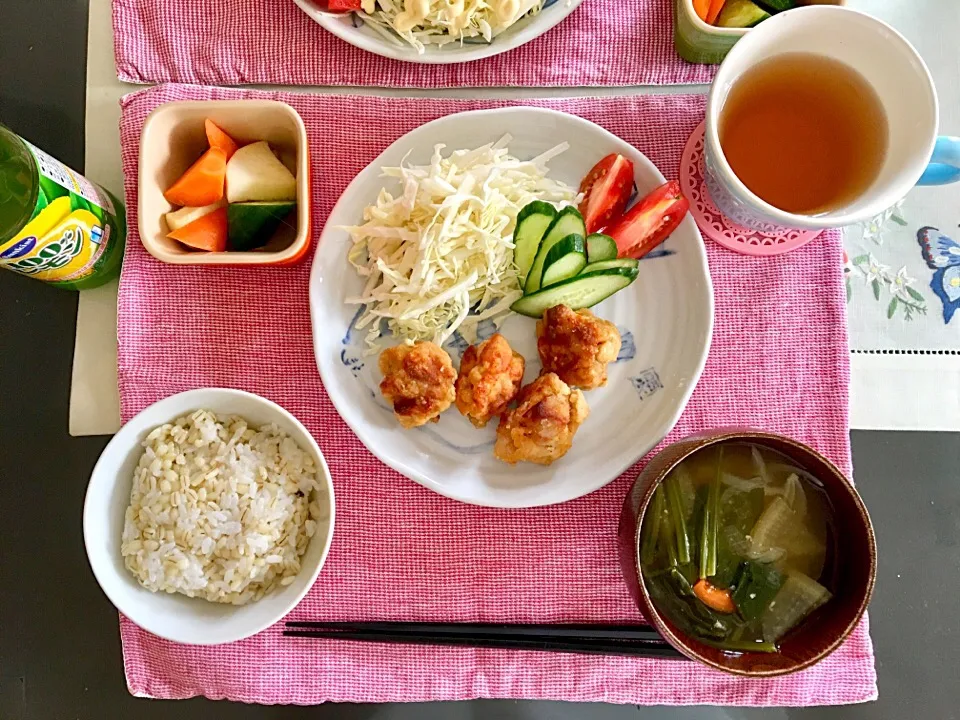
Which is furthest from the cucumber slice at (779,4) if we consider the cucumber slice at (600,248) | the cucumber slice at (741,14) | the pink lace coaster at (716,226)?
the cucumber slice at (600,248)

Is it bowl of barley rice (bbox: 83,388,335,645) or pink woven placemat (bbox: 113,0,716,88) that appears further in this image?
pink woven placemat (bbox: 113,0,716,88)

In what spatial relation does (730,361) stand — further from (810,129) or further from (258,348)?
(258,348)

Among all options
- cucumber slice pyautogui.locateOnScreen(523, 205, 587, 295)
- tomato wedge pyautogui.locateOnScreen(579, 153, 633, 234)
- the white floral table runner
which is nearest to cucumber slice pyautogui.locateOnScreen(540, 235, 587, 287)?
A: cucumber slice pyautogui.locateOnScreen(523, 205, 587, 295)

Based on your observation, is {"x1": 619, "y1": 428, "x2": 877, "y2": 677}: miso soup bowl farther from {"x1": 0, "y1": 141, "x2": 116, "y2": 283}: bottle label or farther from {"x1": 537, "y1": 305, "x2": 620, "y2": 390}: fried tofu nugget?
{"x1": 0, "y1": 141, "x2": 116, "y2": 283}: bottle label

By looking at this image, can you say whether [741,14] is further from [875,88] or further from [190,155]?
[190,155]

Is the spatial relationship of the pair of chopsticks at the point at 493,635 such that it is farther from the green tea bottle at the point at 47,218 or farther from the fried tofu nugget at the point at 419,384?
the green tea bottle at the point at 47,218

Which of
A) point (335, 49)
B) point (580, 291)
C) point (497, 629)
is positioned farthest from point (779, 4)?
point (497, 629)
